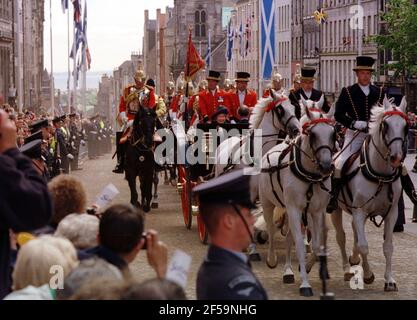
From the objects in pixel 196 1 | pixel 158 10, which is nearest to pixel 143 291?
pixel 196 1

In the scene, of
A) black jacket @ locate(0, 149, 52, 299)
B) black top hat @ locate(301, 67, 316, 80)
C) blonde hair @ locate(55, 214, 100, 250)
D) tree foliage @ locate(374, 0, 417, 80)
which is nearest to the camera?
black jacket @ locate(0, 149, 52, 299)

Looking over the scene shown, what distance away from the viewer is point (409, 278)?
1552cm

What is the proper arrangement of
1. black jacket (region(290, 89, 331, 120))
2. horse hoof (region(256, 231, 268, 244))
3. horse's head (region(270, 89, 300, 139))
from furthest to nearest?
1. horse hoof (region(256, 231, 268, 244))
2. black jacket (region(290, 89, 331, 120))
3. horse's head (region(270, 89, 300, 139))

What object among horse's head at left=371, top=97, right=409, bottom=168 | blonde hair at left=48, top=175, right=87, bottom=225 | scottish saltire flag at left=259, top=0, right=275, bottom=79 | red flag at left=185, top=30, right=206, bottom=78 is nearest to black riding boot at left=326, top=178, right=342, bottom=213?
horse's head at left=371, top=97, right=409, bottom=168

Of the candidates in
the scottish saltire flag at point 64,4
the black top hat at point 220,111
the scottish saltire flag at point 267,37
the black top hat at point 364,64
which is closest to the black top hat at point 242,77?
the black top hat at point 220,111

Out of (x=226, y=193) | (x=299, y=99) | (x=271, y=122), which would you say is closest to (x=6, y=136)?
(x=226, y=193)

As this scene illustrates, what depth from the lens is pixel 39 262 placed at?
638 cm

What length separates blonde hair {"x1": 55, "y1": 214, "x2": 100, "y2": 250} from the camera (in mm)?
7738

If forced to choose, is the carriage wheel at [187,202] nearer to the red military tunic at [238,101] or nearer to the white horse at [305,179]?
the red military tunic at [238,101]

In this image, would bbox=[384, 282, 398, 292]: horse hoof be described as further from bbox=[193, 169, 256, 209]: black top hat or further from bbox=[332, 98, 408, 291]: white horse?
bbox=[193, 169, 256, 209]: black top hat

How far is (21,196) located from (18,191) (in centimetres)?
4

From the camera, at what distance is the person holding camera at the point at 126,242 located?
23.1 ft

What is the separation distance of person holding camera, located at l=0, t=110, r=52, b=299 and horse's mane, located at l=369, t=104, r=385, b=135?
8044 mm

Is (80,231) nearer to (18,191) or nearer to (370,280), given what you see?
(18,191)
